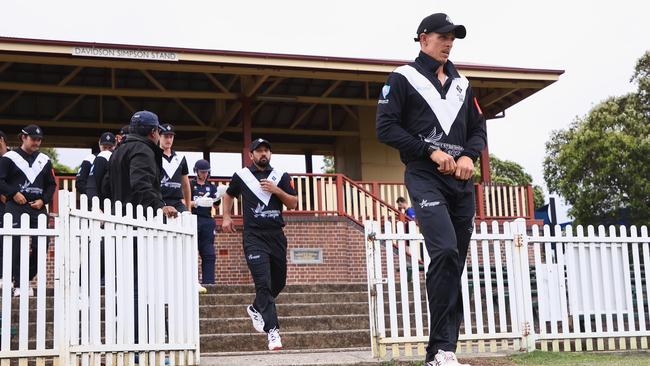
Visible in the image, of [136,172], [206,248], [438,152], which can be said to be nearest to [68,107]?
[206,248]

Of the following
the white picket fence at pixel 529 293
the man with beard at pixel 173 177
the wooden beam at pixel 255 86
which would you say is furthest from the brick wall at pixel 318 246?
the white picket fence at pixel 529 293

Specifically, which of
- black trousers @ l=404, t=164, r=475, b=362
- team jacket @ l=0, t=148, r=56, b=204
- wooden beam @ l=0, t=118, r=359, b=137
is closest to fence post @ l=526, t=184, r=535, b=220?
wooden beam @ l=0, t=118, r=359, b=137

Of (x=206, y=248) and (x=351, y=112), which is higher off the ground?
(x=351, y=112)

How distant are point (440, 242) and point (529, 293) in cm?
353

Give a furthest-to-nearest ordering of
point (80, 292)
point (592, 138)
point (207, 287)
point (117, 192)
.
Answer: point (592, 138)
point (207, 287)
point (117, 192)
point (80, 292)

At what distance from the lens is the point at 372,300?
773 cm

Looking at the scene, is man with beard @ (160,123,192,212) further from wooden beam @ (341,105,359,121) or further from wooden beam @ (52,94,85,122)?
wooden beam @ (341,105,359,121)

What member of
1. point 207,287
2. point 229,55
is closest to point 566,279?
point 207,287

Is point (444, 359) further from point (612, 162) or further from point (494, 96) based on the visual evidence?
point (612, 162)

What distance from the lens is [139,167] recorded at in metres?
6.98

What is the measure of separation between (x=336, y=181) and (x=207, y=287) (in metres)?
6.00

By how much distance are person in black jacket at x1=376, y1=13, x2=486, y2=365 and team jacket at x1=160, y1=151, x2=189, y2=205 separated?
484 centimetres

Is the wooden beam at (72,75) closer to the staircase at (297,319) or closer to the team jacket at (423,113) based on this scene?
the staircase at (297,319)

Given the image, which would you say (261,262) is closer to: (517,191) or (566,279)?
(566,279)
